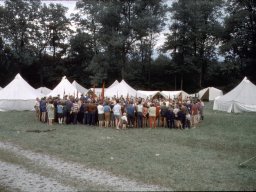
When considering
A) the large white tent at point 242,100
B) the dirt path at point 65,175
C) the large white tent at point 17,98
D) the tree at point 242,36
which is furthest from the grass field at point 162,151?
the tree at point 242,36

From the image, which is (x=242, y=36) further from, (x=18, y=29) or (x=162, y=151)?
(x=162, y=151)

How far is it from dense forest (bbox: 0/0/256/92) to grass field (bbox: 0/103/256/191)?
1275 inches

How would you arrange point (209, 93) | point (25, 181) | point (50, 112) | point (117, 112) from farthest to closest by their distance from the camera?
point (209, 93) → point (50, 112) → point (117, 112) → point (25, 181)

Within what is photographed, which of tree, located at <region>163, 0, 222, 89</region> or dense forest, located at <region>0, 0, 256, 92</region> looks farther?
tree, located at <region>163, 0, 222, 89</region>

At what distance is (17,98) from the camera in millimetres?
30062

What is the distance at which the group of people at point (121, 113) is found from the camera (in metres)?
19.8

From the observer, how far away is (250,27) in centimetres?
4909

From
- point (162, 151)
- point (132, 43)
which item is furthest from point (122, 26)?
point (162, 151)

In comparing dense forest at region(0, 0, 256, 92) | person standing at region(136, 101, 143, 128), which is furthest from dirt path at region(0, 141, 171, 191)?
dense forest at region(0, 0, 256, 92)

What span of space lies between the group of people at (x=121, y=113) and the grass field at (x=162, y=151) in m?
1.30

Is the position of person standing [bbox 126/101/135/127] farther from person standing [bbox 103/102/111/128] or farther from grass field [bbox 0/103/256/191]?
grass field [bbox 0/103/256/191]

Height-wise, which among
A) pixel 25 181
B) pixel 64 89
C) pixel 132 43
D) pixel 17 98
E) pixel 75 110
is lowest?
pixel 25 181

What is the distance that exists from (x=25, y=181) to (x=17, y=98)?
2289 cm

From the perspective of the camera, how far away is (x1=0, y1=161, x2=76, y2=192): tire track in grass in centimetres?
772
